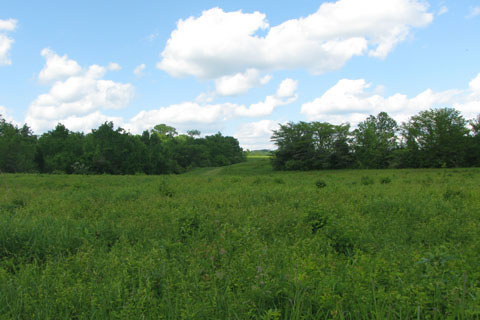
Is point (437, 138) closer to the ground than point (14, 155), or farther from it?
closer to the ground

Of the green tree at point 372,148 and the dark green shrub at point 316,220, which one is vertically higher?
the green tree at point 372,148

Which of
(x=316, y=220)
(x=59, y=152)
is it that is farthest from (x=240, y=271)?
(x=59, y=152)

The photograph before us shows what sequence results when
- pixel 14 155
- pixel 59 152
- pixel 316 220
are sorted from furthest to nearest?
pixel 59 152 < pixel 14 155 < pixel 316 220

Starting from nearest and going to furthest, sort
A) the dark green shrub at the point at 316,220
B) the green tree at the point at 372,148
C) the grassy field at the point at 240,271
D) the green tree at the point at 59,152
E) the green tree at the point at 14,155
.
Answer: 1. the grassy field at the point at 240,271
2. the dark green shrub at the point at 316,220
3. the green tree at the point at 14,155
4. the green tree at the point at 59,152
5. the green tree at the point at 372,148

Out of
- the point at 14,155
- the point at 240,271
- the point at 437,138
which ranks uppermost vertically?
the point at 14,155

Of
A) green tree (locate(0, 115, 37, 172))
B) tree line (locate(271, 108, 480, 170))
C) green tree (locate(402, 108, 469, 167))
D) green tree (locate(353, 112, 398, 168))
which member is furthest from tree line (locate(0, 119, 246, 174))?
green tree (locate(402, 108, 469, 167))

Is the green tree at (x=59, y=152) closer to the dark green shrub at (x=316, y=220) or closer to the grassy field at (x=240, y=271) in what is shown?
the grassy field at (x=240, y=271)

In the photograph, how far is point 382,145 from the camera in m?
62.6

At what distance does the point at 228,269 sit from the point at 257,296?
0.91 metres

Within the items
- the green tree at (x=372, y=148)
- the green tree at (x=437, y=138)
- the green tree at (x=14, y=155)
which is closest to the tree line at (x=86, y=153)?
the green tree at (x=14, y=155)

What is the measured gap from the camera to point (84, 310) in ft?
10.1

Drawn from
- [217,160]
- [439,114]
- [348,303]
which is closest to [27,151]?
[217,160]

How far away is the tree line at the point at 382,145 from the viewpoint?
2099 inches

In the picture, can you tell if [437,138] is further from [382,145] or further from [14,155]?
[14,155]
